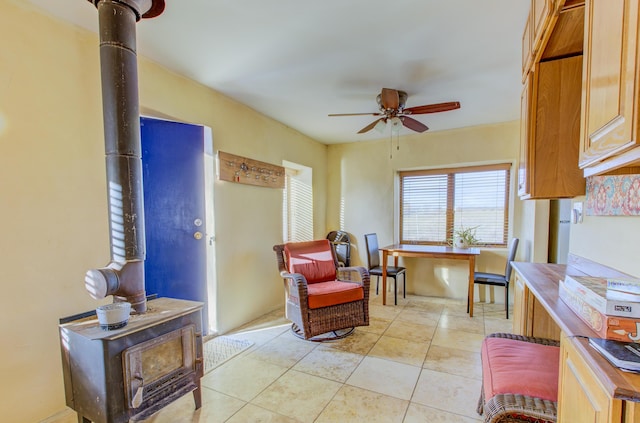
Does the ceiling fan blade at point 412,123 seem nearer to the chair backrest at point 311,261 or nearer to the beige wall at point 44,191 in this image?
the chair backrest at point 311,261

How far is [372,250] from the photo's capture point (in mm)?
3920

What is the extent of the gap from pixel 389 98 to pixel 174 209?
2.15 m

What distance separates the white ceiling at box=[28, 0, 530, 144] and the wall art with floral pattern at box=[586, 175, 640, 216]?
3.46ft

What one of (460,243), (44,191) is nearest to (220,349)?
(44,191)

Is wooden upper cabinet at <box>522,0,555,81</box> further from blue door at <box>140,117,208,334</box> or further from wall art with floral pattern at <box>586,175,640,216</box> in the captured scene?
blue door at <box>140,117,208,334</box>

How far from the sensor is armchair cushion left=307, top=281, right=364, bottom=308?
2.57 metres

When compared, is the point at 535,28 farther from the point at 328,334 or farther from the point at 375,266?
the point at 375,266

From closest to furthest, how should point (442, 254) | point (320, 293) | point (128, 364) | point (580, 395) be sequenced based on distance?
point (580, 395)
point (128, 364)
point (320, 293)
point (442, 254)

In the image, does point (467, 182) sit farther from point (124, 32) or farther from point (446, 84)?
point (124, 32)

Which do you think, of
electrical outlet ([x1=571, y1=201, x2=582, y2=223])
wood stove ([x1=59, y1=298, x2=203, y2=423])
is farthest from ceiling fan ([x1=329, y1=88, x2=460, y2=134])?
wood stove ([x1=59, y1=298, x2=203, y2=423])

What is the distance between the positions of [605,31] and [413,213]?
3.53m

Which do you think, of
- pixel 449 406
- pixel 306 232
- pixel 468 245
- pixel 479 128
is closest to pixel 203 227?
pixel 306 232

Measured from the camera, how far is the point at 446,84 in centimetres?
258

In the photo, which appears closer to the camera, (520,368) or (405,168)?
(520,368)
